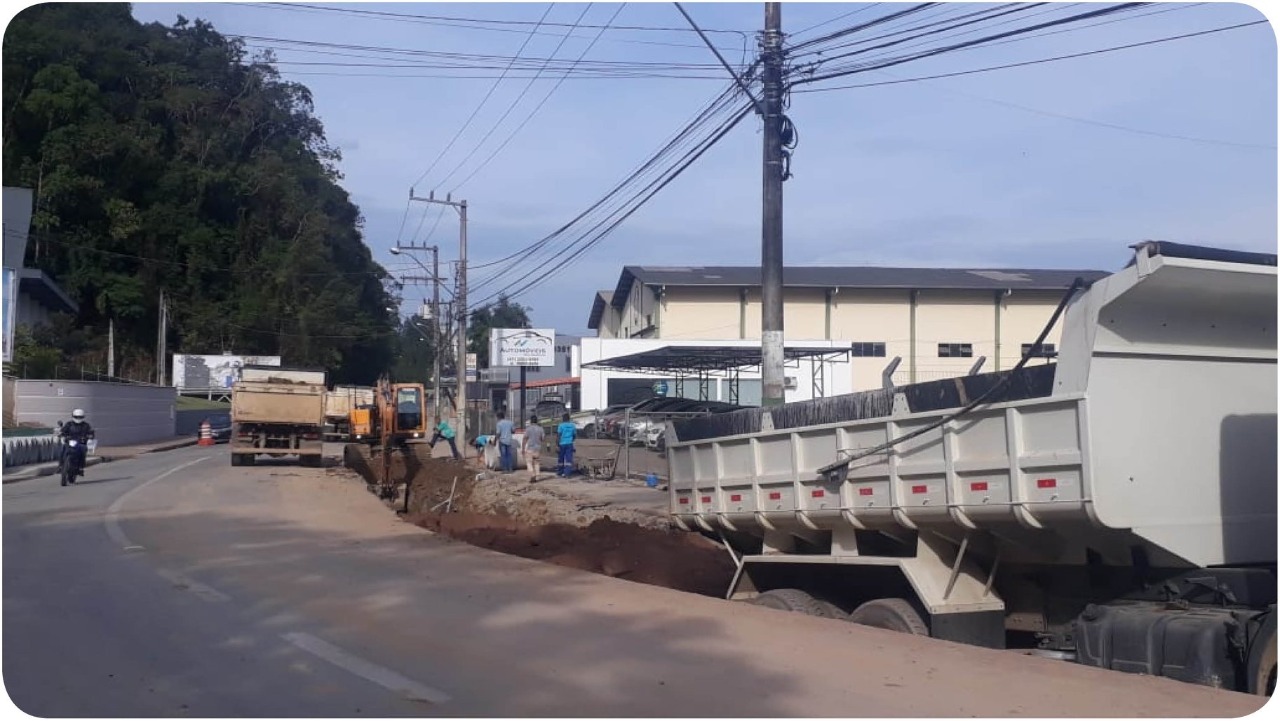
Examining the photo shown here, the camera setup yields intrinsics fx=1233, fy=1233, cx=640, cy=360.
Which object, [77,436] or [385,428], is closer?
[77,436]

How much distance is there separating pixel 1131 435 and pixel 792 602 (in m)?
3.82

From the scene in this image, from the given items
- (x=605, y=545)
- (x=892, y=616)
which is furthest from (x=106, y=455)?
(x=892, y=616)

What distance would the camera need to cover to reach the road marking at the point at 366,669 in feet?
24.0

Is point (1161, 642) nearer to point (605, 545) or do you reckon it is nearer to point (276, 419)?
point (605, 545)

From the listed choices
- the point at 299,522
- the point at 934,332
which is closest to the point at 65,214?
the point at 934,332

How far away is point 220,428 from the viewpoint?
177 ft

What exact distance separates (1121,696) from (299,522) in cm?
1295

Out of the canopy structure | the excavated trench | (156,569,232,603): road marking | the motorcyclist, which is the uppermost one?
the canopy structure

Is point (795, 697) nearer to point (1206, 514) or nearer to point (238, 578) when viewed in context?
point (1206, 514)

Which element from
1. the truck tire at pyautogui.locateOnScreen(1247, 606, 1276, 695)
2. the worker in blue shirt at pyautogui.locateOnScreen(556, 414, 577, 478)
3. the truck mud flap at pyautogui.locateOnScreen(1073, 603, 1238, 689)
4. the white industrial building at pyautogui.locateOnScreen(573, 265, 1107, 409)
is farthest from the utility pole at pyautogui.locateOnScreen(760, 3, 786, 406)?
the white industrial building at pyautogui.locateOnScreen(573, 265, 1107, 409)

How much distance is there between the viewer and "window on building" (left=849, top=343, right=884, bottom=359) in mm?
53688

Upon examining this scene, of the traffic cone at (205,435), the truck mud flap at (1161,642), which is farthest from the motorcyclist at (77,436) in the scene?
the traffic cone at (205,435)

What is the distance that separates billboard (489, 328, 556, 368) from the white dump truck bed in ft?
117

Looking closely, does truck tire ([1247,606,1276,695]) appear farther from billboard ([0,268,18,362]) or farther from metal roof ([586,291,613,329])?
metal roof ([586,291,613,329])
